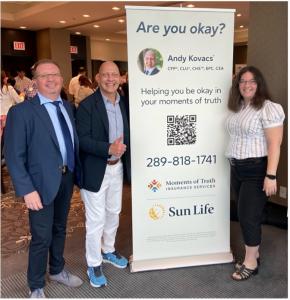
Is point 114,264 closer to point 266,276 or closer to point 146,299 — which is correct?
point 146,299

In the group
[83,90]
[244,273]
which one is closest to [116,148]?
[244,273]

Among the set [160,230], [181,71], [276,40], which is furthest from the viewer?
[276,40]

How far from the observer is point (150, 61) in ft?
7.59

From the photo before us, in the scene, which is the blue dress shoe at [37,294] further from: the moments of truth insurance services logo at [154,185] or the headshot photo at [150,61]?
the headshot photo at [150,61]

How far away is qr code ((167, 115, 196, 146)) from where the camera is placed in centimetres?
243

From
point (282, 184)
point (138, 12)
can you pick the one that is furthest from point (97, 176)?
point (282, 184)

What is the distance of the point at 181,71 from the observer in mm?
2377

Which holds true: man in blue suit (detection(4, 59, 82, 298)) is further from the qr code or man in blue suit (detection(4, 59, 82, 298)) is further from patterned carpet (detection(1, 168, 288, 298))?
the qr code

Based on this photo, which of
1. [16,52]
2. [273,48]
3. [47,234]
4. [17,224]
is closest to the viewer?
[47,234]

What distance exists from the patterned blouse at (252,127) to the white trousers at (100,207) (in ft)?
2.65

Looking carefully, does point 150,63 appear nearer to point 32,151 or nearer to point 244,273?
point 32,151

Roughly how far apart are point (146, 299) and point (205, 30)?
5.97 feet

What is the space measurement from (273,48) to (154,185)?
185 cm

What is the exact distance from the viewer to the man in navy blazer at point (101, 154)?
222cm
